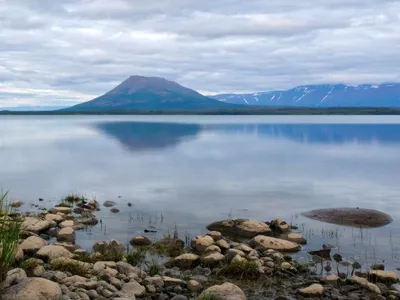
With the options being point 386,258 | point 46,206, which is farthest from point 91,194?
point 386,258

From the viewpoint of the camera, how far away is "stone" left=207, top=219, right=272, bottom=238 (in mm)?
18141

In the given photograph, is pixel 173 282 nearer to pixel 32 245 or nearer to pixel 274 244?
pixel 32 245

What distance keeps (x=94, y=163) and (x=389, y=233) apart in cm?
2997

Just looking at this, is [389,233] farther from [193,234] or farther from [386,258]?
[193,234]

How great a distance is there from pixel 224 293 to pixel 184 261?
336 centimetres

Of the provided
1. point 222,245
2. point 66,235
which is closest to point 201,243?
point 222,245

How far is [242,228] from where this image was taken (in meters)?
18.3

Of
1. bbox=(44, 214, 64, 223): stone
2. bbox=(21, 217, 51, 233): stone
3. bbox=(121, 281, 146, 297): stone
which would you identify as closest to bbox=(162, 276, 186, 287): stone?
bbox=(121, 281, 146, 297): stone

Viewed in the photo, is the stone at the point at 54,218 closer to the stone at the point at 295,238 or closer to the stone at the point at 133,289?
the stone at the point at 295,238

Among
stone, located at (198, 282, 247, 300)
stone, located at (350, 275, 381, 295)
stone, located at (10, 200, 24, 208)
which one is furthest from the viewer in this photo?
stone, located at (10, 200, 24, 208)

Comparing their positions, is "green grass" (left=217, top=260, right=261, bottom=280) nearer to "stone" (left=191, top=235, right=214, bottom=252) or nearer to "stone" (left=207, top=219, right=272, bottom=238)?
"stone" (left=191, top=235, right=214, bottom=252)

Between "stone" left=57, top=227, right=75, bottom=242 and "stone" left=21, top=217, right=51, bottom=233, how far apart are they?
72 centimetres

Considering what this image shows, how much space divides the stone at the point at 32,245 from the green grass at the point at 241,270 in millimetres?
5044

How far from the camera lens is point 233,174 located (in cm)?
3700
